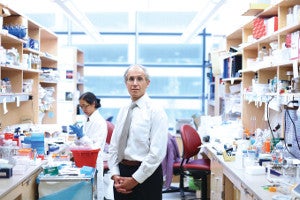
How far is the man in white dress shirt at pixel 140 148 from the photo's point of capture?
2.60 m

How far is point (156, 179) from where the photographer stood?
2715mm

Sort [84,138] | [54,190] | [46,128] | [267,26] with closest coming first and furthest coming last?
[54,190]
[84,138]
[267,26]
[46,128]

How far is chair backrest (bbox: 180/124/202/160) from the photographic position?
4.81m

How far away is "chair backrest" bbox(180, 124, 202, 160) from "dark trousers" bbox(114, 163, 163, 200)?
6.86 feet

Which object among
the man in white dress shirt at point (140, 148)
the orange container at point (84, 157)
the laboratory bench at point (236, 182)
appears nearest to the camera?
the laboratory bench at point (236, 182)

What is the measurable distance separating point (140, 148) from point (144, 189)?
0.96ft

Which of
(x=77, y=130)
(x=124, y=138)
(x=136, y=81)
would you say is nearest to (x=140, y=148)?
(x=124, y=138)

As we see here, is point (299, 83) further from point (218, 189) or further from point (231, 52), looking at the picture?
point (231, 52)

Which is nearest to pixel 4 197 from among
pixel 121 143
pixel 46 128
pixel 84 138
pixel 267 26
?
pixel 121 143

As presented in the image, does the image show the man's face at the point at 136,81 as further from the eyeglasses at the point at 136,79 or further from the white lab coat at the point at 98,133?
the white lab coat at the point at 98,133

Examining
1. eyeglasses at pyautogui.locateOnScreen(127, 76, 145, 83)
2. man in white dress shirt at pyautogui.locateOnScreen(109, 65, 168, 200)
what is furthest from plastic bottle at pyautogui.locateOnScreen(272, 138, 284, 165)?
eyeglasses at pyautogui.locateOnScreen(127, 76, 145, 83)

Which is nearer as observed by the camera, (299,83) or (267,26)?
(299,83)

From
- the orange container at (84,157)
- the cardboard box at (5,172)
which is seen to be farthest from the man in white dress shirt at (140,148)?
the cardboard box at (5,172)

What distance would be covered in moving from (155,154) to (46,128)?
262cm
